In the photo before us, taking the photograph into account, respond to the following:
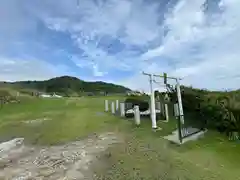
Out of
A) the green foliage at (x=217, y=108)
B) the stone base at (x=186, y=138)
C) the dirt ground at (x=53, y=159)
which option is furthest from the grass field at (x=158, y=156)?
the green foliage at (x=217, y=108)

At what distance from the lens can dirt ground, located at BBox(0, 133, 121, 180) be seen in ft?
18.6

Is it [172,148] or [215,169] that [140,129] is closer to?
[172,148]

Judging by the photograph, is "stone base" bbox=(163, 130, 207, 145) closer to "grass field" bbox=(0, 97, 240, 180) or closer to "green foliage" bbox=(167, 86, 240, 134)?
"grass field" bbox=(0, 97, 240, 180)

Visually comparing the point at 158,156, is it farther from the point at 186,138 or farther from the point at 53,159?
the point at 53,159

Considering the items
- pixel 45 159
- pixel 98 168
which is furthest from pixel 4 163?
Answer: pixel 98 168

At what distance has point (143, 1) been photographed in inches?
506

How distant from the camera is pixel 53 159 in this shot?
6883 mm

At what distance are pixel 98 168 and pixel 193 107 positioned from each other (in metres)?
7.33

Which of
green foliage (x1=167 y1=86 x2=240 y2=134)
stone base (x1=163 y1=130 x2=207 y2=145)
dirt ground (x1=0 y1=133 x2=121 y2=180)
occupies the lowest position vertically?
dirt ground (x1=0 y1=133 x2=121 y2=180)

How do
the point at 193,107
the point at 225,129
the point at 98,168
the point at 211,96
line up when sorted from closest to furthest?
the point at 98,168
the point at 225,129
the point at 211,96
the point at 193,107

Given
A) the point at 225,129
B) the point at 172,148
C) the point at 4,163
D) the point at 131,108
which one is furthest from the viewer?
the point at 131,108

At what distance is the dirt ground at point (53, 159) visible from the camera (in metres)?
5.68

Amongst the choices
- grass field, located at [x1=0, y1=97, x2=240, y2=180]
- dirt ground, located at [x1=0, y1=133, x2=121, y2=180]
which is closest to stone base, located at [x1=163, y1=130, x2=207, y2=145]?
grass field, located at [x1=0, y1=97, x2=240, y2=180]

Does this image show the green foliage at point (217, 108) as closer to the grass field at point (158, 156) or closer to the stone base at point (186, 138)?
the grass field at point (158, 156)
